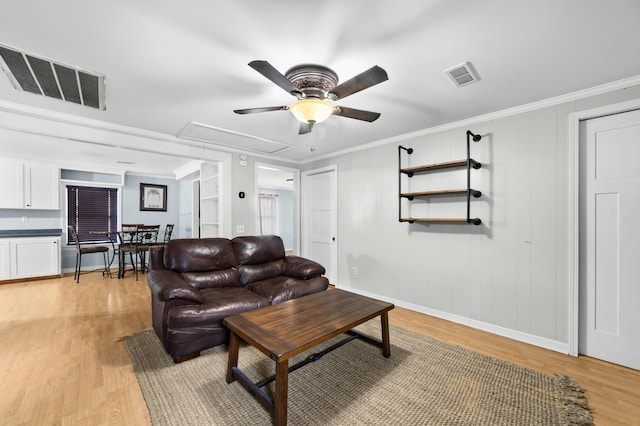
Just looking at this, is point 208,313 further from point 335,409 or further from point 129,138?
point 129,138

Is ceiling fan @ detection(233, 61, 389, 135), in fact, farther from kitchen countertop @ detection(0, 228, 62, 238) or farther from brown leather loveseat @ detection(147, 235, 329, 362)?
kitchen countertop @ detection(0, 228, 62, 238)

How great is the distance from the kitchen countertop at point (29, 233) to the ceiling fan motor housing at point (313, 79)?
6231mm

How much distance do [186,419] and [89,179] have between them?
658cm

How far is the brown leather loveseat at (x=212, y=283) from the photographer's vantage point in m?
2.25

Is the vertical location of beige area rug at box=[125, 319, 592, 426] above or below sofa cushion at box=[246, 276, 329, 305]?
below

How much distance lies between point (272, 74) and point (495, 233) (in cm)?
274

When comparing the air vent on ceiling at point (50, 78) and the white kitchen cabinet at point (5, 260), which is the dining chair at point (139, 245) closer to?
the white kitchen cabinet at point (5, 260)

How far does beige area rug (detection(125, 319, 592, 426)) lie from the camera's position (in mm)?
1648

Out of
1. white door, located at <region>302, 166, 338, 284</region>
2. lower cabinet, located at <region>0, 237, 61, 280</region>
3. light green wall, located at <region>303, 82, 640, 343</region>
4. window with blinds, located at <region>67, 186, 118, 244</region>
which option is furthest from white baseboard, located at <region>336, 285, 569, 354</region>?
window with blinds, located at <region>67, 186, 118, 244</region>

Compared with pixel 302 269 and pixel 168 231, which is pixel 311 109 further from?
pixel 168 231

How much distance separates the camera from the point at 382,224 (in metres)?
3.93

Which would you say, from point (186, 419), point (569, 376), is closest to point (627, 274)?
point (569, 376)

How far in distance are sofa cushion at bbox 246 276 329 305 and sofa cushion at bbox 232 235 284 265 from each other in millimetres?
348

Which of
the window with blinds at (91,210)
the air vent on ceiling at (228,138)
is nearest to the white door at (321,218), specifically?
the air vent on ceiling at (228,138)
